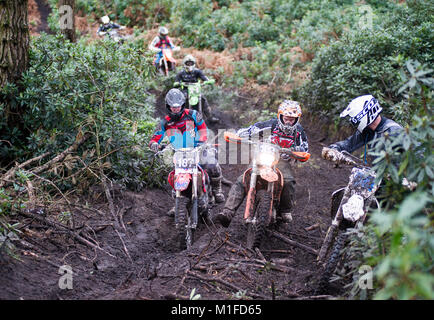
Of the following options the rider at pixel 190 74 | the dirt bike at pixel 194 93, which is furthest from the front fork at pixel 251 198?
the rider at pixel 190 74

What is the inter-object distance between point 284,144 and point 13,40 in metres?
4.42

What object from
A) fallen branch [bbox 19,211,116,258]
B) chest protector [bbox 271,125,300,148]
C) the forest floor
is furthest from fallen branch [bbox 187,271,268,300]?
chest protector [bbox 271,125,300,148]

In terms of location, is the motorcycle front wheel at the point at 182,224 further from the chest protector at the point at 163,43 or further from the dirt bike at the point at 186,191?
the chest protector at the point at 163,43

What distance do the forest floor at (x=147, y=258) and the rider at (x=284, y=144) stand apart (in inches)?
12.8

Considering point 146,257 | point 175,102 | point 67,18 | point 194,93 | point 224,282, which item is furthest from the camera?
point 194,93

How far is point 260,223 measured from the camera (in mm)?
5953

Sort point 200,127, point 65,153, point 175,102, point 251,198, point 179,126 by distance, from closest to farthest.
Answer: point 251,198
point 65,153
point 175,102
point 179,126
point 200,127

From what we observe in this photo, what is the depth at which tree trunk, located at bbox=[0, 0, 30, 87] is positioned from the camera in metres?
7.05

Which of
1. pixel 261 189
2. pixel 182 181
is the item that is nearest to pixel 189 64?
pixel 182 181

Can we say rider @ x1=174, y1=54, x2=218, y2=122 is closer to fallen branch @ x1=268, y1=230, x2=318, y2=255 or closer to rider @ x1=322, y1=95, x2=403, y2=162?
fallen branch @ x1=268, y1=230, x2=318, y2=255

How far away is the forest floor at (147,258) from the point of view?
474 centimetres

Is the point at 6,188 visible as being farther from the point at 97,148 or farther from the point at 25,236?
the point at 97,148

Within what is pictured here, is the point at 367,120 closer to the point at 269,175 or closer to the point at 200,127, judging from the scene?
the point at 269,175

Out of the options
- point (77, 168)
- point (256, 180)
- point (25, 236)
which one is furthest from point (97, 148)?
point (256, 180)
